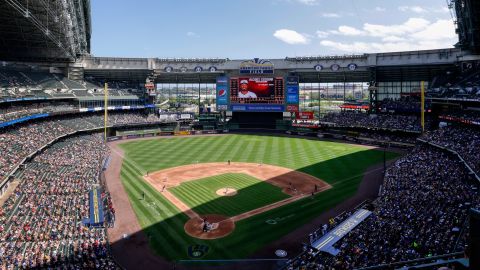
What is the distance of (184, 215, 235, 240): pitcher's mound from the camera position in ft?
93.1

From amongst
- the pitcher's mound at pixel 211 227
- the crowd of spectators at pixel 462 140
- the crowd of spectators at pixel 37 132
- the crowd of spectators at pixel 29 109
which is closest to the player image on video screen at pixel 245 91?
the crowd of spectators at pixel 37 132

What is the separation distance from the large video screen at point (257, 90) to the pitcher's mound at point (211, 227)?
56.2 meters

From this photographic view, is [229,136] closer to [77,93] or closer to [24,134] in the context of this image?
[77,93]

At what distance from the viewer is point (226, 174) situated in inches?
1838

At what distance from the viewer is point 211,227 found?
97.5 ft

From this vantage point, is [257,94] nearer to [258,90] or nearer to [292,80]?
[258,90]

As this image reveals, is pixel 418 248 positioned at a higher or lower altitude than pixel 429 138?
lower

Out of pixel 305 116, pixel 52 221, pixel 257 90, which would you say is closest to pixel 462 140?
pixel 305 116

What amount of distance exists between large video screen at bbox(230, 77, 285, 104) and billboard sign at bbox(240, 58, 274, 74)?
1.71m

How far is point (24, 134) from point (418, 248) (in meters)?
51.1

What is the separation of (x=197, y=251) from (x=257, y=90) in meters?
63.2

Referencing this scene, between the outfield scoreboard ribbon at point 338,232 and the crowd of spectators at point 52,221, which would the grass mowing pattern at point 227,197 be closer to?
the crowd of spectators at point 52,221

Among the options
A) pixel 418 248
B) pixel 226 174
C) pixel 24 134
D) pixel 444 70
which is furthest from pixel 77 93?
pixel 444 70

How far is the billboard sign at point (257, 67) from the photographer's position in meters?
84.5
